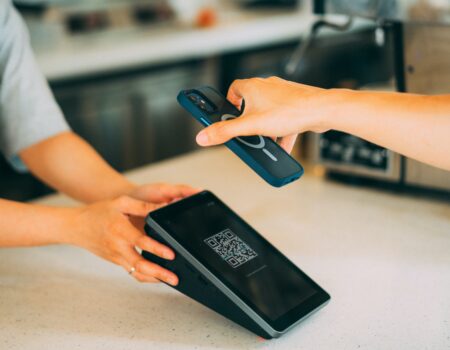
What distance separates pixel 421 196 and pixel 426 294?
1.24 ft

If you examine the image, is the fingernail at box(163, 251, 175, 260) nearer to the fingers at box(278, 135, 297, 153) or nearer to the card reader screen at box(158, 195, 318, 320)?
the card reader screen at box(158, 195, 318, 320)

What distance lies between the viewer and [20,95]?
4.02 feet

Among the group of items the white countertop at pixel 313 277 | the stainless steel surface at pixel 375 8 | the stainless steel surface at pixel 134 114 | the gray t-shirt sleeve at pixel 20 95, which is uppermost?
the stainless steel surface at pixel 375 8

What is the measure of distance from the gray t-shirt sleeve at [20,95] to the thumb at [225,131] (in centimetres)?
51

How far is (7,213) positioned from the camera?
101cm

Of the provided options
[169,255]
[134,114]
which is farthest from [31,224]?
[134,114]

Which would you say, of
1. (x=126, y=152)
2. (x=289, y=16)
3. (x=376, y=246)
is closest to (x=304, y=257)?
(x=376, y=246)

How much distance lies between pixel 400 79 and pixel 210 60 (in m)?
1.72

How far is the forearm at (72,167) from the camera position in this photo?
3.92 feet

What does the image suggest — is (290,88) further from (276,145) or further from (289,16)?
(289,16)

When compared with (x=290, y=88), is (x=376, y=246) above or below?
below

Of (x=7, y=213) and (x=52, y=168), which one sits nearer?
(x=7, y=213)

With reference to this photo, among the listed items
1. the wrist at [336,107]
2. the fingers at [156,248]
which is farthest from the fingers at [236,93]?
the fingers at [156,248]

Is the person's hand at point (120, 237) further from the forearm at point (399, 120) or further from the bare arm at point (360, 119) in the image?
the forearm at point (399, 120)
